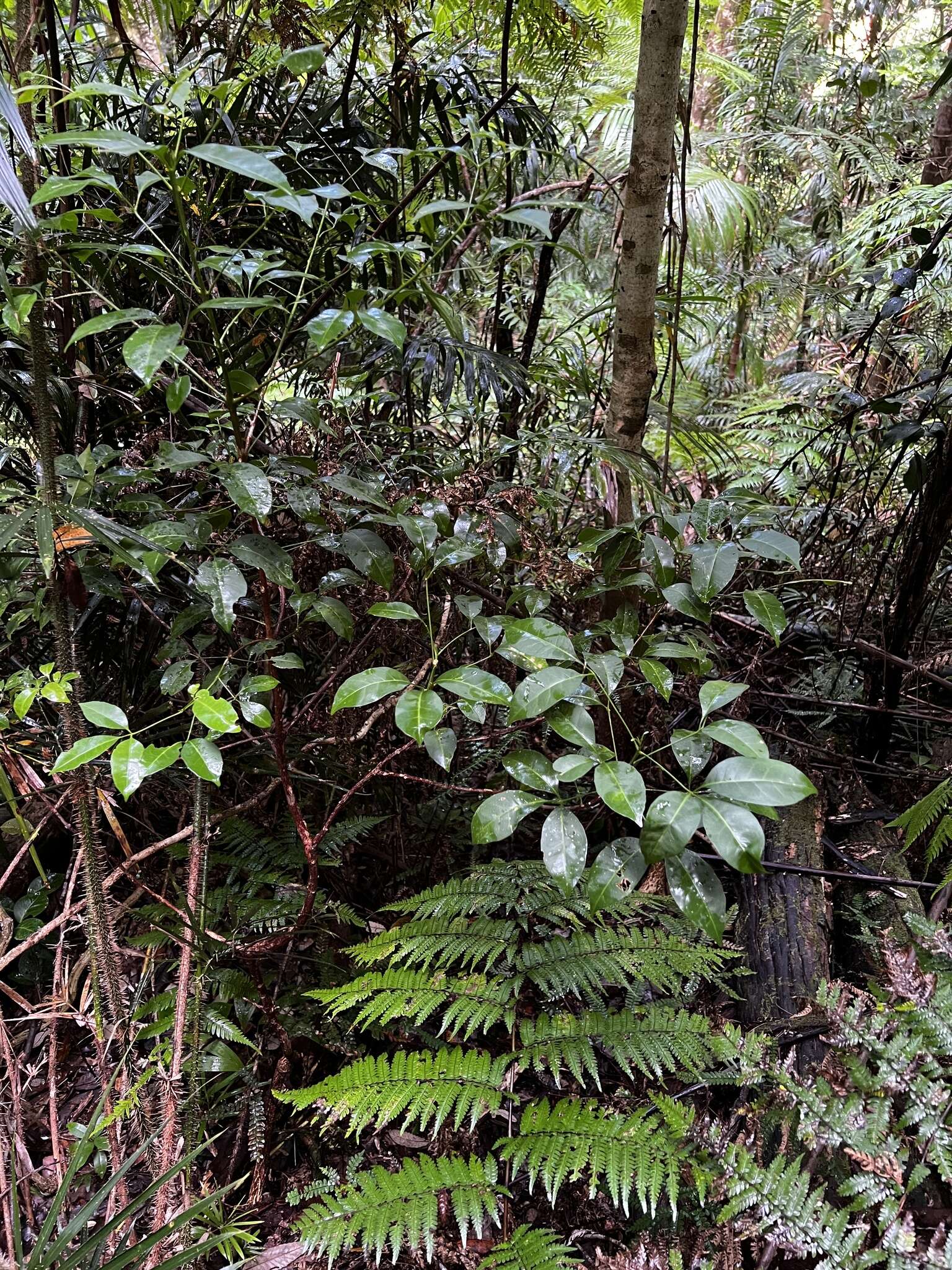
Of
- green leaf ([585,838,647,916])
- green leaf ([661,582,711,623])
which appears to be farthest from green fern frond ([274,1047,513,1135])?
green leaf ([661,582,711,623])

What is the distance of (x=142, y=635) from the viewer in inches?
62.8

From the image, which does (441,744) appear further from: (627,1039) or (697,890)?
(627,1039)

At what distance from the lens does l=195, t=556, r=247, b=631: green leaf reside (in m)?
0.99

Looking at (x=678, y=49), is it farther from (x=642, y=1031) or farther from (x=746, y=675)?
(x=642, y=1031)

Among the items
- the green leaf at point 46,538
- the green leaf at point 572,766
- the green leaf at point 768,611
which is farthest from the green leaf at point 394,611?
the green leaf at point 768,611

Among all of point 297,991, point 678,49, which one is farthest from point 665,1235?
point 678,49

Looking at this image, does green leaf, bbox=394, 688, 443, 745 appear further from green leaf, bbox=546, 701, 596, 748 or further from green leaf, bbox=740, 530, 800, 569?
green leaf, bbox=740, 530, 800, 569

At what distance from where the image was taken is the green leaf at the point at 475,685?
38.3 inches

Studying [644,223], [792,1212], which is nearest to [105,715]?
[792,1212]

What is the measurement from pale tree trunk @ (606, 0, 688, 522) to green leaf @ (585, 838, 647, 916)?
75 cm

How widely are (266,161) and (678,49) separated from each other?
3.00 feet

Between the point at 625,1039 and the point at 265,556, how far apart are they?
3.00 feet

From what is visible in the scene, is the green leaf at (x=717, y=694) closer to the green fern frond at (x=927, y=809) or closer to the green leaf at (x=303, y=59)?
the green fern frond at (x=927, y=809)

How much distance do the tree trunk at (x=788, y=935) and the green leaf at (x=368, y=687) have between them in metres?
0.80
